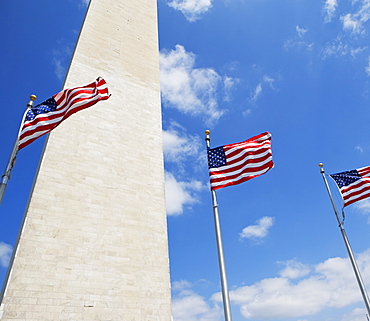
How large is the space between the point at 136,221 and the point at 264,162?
17.9ft

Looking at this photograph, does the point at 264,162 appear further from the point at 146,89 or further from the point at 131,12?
the point at 131,12

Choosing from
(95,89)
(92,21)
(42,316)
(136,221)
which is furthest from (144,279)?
(92,21)

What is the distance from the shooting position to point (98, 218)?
1060 centimetres

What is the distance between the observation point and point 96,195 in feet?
36.3

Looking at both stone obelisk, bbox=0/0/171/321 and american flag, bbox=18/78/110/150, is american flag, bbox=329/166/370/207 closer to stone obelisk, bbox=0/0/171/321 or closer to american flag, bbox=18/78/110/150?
stone obelisk, bbox=0/0/171/321

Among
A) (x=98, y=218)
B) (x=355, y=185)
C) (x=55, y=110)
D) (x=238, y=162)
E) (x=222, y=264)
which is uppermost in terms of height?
(x=55, y=110)

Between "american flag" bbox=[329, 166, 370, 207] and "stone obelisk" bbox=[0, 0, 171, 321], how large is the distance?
708 centimetres

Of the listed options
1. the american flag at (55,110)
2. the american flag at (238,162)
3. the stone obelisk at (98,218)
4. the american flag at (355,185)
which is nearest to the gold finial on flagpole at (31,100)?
the american flag at (55,110)

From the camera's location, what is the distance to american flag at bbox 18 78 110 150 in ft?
23.3

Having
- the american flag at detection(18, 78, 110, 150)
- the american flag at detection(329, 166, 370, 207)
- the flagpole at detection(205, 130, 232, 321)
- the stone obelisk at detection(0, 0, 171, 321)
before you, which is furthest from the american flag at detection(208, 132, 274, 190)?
the stone obelisk at detection(0, 0, 171, 321)

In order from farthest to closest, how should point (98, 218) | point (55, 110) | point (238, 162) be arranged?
1. point (98, 218)
2. point (238, 162)
3. point (55, 110)

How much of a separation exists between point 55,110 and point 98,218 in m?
4.50

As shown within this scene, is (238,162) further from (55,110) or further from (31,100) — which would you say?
(31,100)

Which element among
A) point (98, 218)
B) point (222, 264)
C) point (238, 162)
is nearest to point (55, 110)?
point (98, 218)
